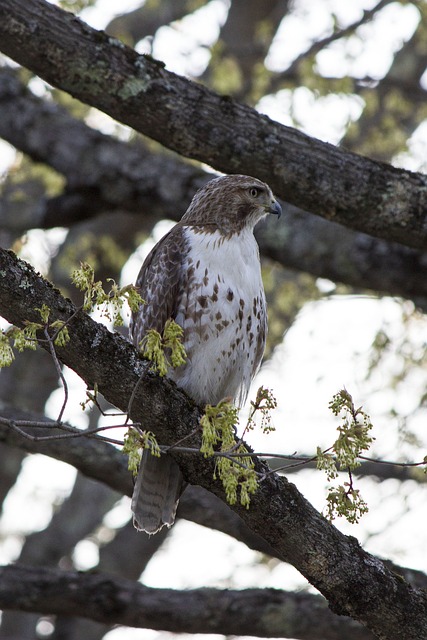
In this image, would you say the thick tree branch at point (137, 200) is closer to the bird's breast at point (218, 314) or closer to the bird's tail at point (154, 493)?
the bird's breast at point (218, 314)

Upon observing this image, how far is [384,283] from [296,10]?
463 cm

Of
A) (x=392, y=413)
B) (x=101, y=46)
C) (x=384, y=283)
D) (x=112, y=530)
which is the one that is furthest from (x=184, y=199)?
(x=112, y=530)

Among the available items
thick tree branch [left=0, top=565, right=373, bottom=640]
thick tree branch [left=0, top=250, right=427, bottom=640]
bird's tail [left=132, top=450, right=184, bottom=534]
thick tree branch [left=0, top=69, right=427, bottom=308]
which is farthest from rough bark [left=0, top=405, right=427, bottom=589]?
thick tree branch [left=0, top=69, right=427, bottom=308]

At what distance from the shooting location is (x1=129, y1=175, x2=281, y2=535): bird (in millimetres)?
5355

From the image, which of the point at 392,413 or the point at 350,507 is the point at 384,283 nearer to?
the point at 392,413

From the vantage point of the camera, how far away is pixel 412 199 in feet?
18.2

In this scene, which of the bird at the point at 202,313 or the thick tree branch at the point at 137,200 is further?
the thick tree branch at the point at 137,200

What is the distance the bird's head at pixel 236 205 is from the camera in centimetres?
580

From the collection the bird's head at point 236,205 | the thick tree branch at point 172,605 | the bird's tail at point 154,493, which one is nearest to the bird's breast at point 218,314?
the bird's head at point 236,205

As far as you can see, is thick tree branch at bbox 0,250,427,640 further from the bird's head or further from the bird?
the bird's head

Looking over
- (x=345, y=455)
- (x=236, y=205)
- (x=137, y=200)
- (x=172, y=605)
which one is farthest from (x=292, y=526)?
(x=137, y=200)

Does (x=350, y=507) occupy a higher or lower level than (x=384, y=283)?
lower

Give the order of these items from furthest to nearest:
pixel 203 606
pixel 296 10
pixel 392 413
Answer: pixel 296 10, pixel 392 413, pixel 203 606

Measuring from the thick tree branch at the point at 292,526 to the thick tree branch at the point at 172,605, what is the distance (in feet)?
4.72
